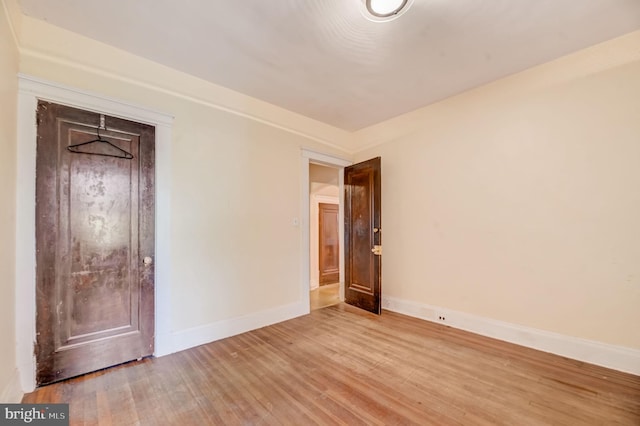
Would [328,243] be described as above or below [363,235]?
below

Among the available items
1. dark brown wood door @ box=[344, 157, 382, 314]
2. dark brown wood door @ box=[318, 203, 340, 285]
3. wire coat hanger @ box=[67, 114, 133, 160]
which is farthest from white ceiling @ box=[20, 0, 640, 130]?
dark brown wood door @ box=[318, 203, 340, 285]

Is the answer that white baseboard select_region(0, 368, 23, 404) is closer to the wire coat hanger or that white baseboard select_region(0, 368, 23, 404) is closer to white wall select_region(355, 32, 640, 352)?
the wire coat hanger

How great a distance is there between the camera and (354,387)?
204 cm

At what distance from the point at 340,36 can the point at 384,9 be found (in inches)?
17.4

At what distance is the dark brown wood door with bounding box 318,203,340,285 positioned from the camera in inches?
229

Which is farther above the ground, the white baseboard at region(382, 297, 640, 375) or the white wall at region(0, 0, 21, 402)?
the white wall at region(0, 0, 21, 402)

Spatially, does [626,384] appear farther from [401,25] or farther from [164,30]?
[164,30]

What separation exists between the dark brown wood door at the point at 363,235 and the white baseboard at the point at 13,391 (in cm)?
352

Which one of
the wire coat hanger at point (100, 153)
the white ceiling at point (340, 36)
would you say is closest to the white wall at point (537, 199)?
the white ceiling at point (340, 36)

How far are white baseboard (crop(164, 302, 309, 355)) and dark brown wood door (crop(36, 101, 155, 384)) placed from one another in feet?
0.88

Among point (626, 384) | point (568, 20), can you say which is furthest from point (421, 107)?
point (626, 384)

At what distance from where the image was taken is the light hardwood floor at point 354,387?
1.72 meters

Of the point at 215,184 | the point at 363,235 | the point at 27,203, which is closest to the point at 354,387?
the point at 363,235

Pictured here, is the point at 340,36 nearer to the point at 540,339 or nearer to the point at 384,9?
the point at 384,9
